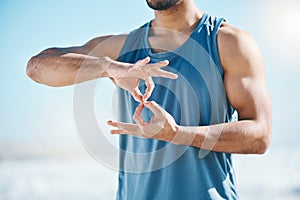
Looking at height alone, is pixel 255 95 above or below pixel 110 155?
above

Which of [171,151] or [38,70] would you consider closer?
[171,151]

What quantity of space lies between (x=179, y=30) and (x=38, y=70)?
0.62 metres

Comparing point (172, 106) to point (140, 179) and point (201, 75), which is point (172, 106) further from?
point (140, 179)

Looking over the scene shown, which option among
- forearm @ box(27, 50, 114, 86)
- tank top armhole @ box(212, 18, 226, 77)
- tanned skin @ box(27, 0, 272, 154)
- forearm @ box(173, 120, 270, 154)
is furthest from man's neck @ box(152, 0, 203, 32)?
forearm @ box(173, 120, 270, 154)

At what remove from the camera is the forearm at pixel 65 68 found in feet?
7.24

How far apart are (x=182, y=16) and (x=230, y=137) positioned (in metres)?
0.62

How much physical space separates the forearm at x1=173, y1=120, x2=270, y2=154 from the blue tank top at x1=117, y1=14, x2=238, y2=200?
0.09 metres

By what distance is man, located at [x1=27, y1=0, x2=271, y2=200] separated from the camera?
2.00m

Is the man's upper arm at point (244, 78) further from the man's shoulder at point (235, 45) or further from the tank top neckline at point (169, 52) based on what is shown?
the tank top neckline at point (169, 52)

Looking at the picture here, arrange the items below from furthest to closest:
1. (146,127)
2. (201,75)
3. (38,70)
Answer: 1. (38,70)
2. (201,75)
3. (146,127)

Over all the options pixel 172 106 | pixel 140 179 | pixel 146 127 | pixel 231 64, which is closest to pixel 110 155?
pixel 140 179

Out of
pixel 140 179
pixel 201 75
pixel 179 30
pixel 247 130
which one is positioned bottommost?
pixel 140 179

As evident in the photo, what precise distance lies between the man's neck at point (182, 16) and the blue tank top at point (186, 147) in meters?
0.09

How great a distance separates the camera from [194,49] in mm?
2197
